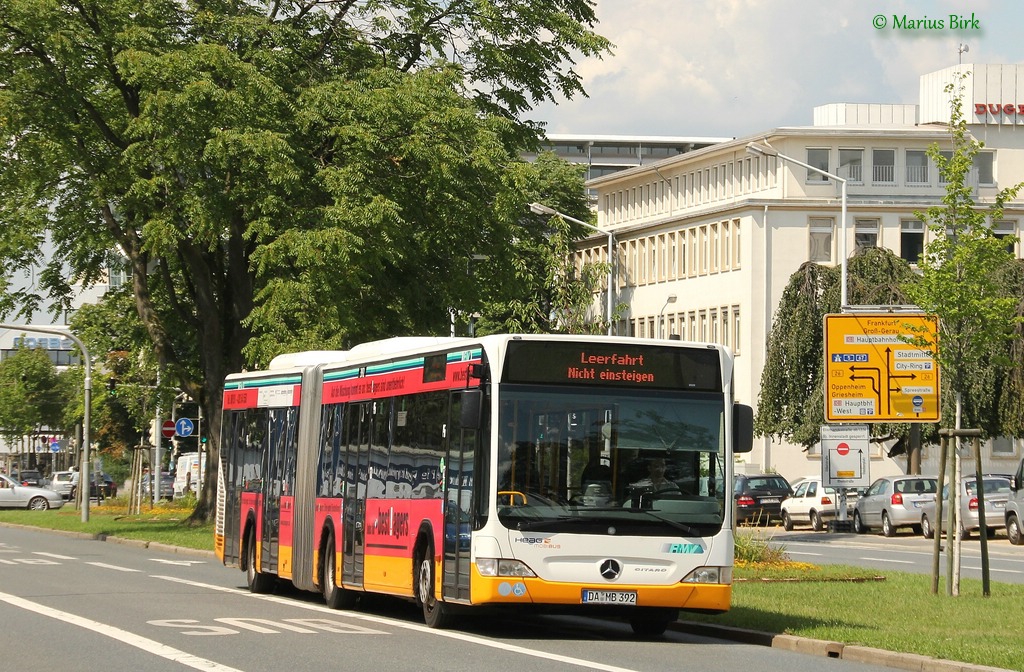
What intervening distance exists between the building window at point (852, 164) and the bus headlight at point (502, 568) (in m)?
77.6

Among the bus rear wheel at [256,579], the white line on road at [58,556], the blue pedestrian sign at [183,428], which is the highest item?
the blue pedestrian sign at [183,428]

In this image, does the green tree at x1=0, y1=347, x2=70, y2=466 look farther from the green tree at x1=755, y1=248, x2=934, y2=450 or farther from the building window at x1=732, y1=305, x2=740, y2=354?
the green tree at x1=755, y1=248, x2=934, y2=450

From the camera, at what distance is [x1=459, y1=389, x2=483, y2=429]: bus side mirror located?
17188 mm

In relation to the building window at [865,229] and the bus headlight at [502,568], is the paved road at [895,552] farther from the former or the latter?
the building window at [865,229]

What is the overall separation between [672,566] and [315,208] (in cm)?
2263

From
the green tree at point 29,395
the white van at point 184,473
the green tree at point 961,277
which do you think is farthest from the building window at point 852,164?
the green tree at point 961,277

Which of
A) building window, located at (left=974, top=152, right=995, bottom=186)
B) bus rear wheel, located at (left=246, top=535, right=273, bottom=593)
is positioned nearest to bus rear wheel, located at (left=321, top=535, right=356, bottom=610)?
bus rear wheel, located at (left=246, top=535, right=273, bottom=593)

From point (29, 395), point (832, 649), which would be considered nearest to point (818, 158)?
point (29, 395)

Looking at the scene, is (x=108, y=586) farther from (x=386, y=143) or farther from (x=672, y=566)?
(x=386, y=143)

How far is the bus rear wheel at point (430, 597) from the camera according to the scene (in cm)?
1861

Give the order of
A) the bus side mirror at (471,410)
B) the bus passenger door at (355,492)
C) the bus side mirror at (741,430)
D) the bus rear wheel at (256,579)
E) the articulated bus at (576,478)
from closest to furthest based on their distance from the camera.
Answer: the bus side mirror at (471,410)
the articulated bus at (576,478)
the bus side mirror at (741,430)
the bus passenger door at (355,492)
the bus rear wheel at (256,579)

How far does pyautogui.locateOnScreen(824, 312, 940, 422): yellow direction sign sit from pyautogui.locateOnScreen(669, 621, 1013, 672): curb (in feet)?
22.1

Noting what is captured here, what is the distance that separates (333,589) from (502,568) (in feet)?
17.4

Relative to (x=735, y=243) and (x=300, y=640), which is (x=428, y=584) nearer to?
(x=300, y=640)
